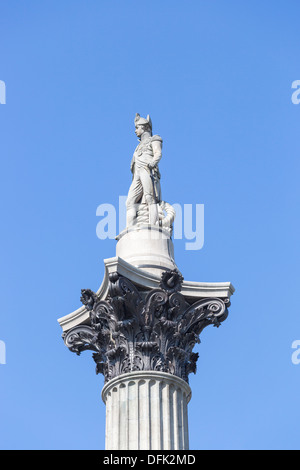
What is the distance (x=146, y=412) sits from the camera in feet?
91.4

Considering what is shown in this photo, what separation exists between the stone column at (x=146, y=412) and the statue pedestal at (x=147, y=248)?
341 centimetres

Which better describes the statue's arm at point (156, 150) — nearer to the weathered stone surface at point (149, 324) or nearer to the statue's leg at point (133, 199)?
the statue's leg at point (133, 199)

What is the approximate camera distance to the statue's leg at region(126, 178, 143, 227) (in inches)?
1286

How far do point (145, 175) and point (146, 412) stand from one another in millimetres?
8647

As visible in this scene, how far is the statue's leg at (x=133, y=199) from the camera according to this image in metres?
32.7

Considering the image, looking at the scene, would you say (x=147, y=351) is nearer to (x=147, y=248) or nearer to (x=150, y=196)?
(x=147, y=248)

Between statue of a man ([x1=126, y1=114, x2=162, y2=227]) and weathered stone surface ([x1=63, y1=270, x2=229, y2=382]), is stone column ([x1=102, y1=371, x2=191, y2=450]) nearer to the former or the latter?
weathered stone surface ([x1=63, y1=270, x2=229, y2=382])

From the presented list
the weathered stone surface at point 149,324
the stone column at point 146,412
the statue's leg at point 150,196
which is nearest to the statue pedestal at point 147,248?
the statue's leg at point 150,196

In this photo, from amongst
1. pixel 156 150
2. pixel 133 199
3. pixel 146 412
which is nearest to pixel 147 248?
pixel 133 199

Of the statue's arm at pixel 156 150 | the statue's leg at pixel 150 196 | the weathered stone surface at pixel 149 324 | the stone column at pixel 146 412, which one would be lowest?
the stone column at pixel 146 412

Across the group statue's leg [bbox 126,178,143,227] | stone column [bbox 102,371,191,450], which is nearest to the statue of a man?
statue's leg [bbox 126,178,143,227]

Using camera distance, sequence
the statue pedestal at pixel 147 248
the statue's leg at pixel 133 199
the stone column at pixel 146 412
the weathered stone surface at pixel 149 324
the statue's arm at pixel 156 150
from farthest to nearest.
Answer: the statue's arm at pixel 156 150, the statue's leg at pixel 133 199, the statue pedestal at pixel 147 248, the weathered stone surface at pixel 149 324, the stone column at pixel 146 412

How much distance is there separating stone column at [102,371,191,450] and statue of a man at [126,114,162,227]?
577cm

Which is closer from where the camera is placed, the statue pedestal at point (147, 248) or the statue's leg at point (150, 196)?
the statue pedestal at point (147, 248)
